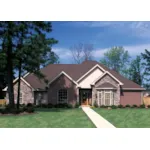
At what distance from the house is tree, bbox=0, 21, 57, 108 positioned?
6.03 m

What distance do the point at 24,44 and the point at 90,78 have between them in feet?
32.6

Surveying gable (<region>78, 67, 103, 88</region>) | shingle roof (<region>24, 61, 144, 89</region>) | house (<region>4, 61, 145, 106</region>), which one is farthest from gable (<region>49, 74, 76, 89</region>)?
gable (<region>78, 67, 103, 88</region>)

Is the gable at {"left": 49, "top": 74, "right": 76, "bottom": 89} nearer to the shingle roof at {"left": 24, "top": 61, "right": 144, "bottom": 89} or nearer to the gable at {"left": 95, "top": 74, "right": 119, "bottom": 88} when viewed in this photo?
the shingle roof at {"left": 24, "top": 61, "right": 144, "bottom": 89}

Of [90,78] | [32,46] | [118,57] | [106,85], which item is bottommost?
[106,85]

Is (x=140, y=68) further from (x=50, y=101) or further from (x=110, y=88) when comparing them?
(x=50, y=101)

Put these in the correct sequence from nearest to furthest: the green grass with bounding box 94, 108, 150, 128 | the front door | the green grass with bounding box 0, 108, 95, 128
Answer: the green grass with bounding box 0, 108, 95, 128 → the green grass with bounding box 94, 108, 150, 128 → the front door

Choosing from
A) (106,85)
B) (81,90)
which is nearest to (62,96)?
(81,90)

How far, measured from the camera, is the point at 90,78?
27031 mm

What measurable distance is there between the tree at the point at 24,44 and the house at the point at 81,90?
6031 mm

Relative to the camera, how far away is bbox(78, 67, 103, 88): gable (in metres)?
26.9

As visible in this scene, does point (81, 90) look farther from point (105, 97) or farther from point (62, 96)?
point (105, 97)

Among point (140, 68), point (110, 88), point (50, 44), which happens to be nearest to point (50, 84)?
point (110, 88)
